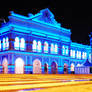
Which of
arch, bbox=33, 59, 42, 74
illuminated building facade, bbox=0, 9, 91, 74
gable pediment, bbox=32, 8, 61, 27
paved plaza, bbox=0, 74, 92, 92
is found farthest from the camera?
gable pediment, bbox=32, 8, 61, 27

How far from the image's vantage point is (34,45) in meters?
36.1

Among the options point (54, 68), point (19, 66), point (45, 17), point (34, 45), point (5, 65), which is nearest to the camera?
point (19, 66)

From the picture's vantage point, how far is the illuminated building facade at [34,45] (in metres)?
32.4

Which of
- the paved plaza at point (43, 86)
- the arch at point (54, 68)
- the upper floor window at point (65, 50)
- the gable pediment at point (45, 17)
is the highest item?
the gable pediment at point (45, 17)

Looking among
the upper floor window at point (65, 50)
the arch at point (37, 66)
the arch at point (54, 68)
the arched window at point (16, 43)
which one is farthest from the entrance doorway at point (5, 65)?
the upper floor window at point (65, 50)

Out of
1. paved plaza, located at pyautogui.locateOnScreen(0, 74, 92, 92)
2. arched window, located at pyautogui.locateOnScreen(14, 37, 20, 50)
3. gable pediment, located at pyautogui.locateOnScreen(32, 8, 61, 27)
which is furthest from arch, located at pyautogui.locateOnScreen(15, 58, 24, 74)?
paved plaza, located at pyautogui.locateOnScreen(0, 74, 92, 92)

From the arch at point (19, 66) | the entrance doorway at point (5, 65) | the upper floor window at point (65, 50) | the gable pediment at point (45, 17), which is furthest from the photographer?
the upper floor window at point (65, 50)

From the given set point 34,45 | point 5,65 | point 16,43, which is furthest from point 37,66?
point 16,43

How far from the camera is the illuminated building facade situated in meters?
32.4

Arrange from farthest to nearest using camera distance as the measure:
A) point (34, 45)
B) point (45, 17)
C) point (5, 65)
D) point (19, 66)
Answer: point (45, 17)
point (34, 45)
point (5, 65)
point (19, 66)

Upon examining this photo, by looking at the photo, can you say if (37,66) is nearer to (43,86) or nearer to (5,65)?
(5,65)

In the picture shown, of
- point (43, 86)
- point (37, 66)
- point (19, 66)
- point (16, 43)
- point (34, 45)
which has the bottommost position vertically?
point (37, 66)

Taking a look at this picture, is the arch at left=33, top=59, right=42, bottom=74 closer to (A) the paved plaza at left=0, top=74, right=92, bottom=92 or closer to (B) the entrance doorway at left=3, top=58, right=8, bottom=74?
(B) the entrance doorway at left=3, top=58, right=8, bottom=74

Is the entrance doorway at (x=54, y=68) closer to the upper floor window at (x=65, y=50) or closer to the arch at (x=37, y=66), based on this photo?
the upper floor window at (x=65, y=50)
